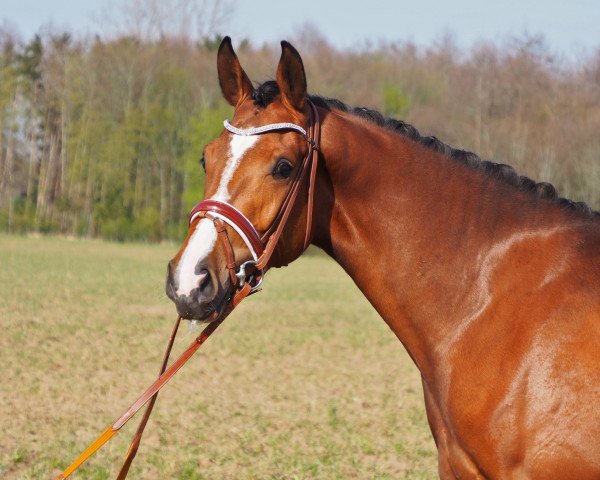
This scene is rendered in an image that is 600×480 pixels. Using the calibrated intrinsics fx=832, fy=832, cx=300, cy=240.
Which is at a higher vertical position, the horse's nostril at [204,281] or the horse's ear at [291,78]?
the horse's ear at [291,78]

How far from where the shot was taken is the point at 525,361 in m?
3.17

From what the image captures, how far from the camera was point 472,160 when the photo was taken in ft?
12.2

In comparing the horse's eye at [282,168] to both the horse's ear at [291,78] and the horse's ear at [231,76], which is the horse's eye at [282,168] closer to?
the horse's ear at [291,78]

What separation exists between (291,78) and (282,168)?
0.37m

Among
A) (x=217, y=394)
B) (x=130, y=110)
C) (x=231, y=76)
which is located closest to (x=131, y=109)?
(x=130, y=110)

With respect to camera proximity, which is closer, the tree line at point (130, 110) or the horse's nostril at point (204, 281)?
the horse's nostril at point (204, 281)

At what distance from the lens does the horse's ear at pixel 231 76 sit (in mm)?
3574

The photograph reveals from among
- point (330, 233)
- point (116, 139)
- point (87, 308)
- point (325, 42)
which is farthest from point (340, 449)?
point (325, 42)

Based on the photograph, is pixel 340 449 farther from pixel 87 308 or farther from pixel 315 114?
pixel 87 308

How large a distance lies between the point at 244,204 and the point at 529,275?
1.18 metres

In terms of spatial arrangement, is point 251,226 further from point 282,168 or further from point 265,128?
point 265,128

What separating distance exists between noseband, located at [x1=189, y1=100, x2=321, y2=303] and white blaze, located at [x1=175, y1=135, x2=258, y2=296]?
1.1 inches

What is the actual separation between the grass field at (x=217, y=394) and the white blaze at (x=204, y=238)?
0.21 metres

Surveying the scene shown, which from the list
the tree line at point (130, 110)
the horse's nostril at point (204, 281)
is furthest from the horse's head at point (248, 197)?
the tree line at point (130, 110)
